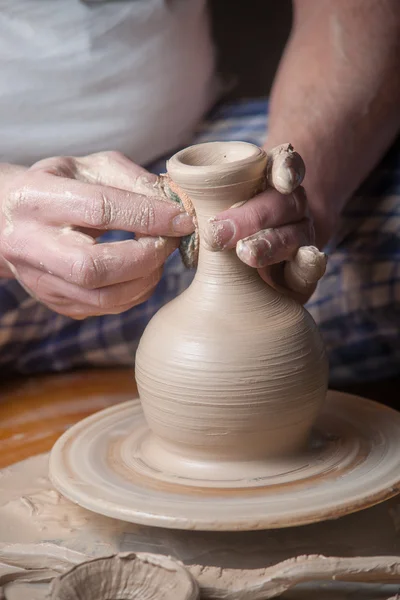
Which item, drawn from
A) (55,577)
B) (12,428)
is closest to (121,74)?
(12,428)

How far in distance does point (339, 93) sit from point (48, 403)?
81 cm

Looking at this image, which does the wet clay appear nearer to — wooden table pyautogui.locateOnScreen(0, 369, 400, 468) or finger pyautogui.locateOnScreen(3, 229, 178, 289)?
finger pyautogui.locateOnScreen(3, 229, 178, 289)

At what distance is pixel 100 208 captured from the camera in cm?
115

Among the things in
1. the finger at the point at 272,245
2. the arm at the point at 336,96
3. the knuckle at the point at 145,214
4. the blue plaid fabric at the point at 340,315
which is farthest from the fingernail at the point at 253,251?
the blue plaid fabric at the point at 340,315

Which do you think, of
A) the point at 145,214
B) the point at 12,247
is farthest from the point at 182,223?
the point at 12,247

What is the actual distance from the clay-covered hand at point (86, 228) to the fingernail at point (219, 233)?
6cm

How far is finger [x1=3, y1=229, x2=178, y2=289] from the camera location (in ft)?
3.82

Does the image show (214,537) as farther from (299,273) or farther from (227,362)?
(299,273)

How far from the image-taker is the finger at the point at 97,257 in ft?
3.82

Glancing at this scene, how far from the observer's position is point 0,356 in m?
1.76

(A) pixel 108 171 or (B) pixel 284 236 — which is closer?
(B) pixel 284 236

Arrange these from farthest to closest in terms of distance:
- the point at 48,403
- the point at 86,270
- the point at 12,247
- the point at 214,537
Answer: the point at 48,403
the point at 12,247
the point at 86,270
the point at 214,537

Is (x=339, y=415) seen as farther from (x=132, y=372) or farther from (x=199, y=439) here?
(x=132, y=372)

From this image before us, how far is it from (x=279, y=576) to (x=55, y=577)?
24cm
